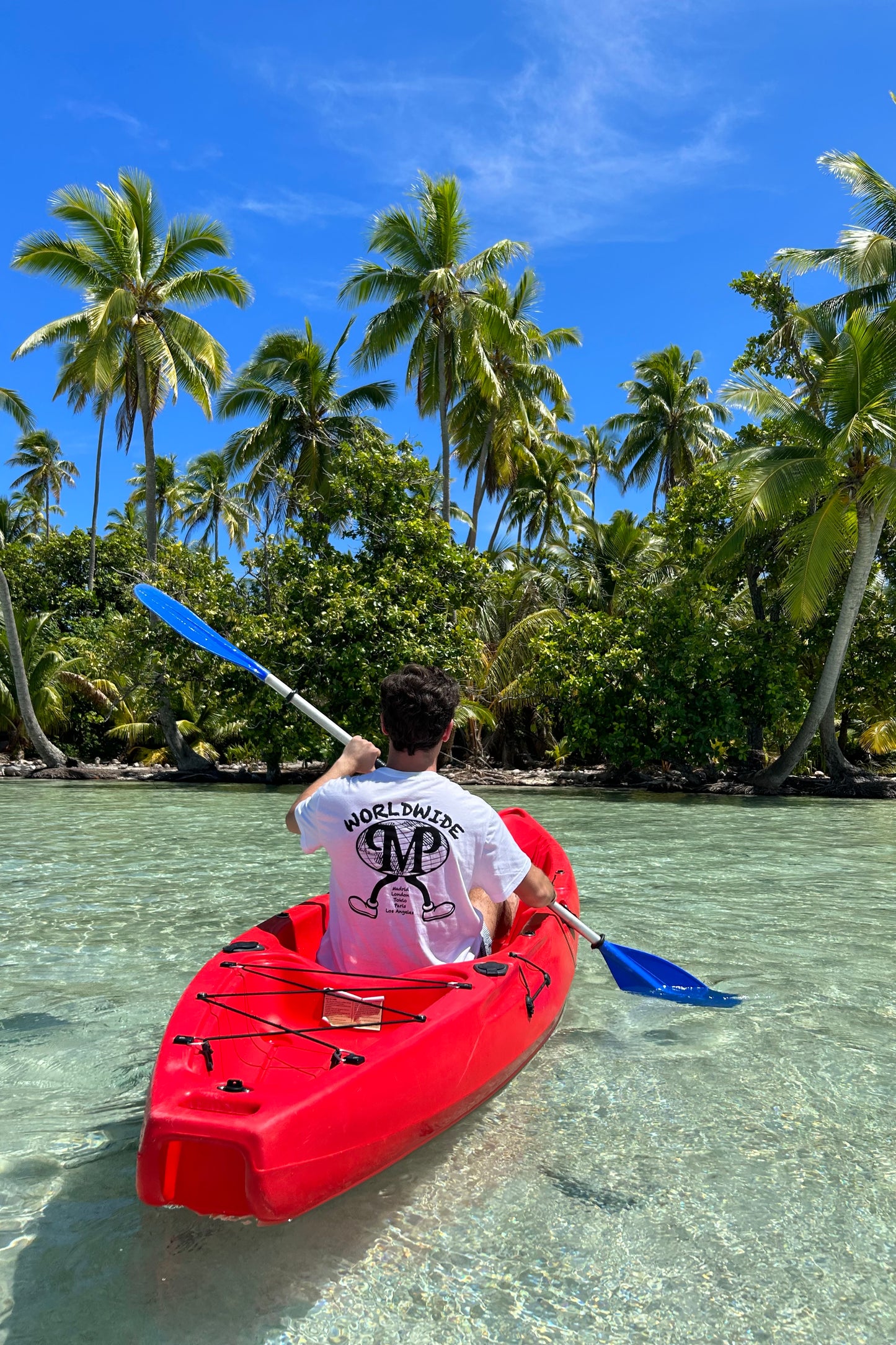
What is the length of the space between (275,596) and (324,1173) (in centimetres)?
1750

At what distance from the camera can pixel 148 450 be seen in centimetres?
2047

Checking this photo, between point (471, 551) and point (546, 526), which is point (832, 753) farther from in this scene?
point (546, 526)

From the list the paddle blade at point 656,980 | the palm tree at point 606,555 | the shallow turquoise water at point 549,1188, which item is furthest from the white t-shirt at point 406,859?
the palm tree at point 606,555

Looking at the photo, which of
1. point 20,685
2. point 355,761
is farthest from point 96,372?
point 355,761

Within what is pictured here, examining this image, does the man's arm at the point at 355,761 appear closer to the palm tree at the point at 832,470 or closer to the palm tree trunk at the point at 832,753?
the palm tree at the point at 832,470

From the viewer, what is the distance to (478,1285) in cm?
245

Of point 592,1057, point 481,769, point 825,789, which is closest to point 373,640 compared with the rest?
point 481,769

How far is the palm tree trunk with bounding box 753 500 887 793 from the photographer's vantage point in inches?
628

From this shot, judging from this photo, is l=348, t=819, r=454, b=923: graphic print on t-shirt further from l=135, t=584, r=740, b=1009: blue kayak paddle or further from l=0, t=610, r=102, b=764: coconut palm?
l=0, t=610, r=102, b=764: coconut palm

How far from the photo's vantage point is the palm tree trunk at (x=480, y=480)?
2369 centimetres

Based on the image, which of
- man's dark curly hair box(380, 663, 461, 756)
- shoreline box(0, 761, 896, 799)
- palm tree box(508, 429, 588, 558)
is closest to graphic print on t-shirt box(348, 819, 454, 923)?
man's dark curly hair box(380, 663, 461, 756)

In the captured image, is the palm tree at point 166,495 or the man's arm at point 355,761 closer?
the man's arm at point 355,761

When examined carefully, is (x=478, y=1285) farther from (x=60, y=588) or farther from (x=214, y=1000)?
(x=60, y=588)

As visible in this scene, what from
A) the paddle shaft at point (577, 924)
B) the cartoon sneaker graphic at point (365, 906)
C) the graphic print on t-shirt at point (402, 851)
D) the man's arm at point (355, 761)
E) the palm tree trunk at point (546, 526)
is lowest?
the paddle shaft at point (577, 924)
